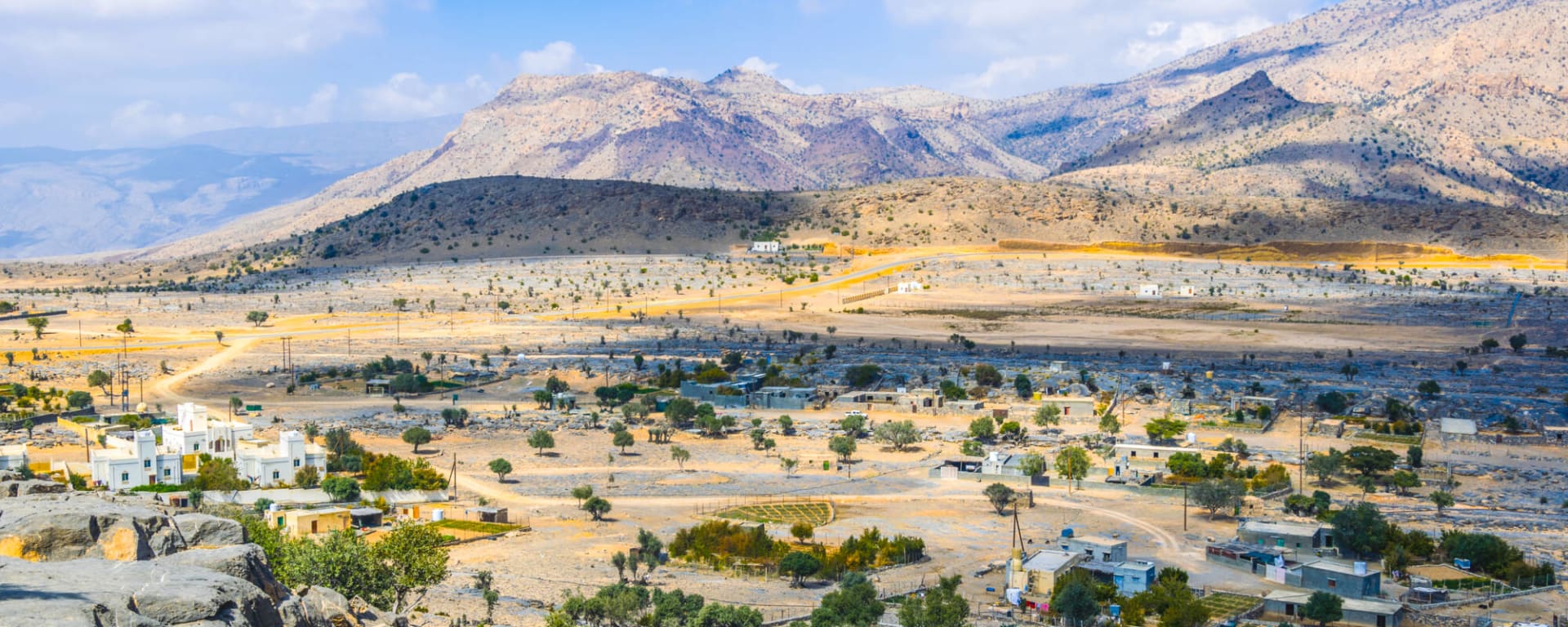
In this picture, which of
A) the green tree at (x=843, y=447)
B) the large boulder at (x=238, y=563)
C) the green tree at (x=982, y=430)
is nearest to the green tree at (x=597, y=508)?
the green tree at (x=843, y=447)

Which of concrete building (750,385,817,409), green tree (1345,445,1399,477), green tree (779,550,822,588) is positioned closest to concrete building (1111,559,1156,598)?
green tree (779,550,822,588)

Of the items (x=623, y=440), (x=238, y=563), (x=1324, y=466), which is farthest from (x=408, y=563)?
(x=1324, y=466)

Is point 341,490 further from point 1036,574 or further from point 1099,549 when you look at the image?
point 1099,549

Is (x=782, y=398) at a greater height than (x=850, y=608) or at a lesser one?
greater

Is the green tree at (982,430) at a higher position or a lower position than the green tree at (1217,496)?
higher

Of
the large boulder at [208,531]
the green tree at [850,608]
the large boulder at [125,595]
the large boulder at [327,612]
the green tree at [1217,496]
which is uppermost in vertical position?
the large boulder at [125,595]

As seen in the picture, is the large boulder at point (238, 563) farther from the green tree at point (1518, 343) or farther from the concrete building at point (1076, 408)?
the green tree at point (1518, 343)

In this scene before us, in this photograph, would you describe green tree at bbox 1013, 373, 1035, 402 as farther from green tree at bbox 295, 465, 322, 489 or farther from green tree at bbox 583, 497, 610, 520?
green tree at bbox 295, 465, 322, 489
